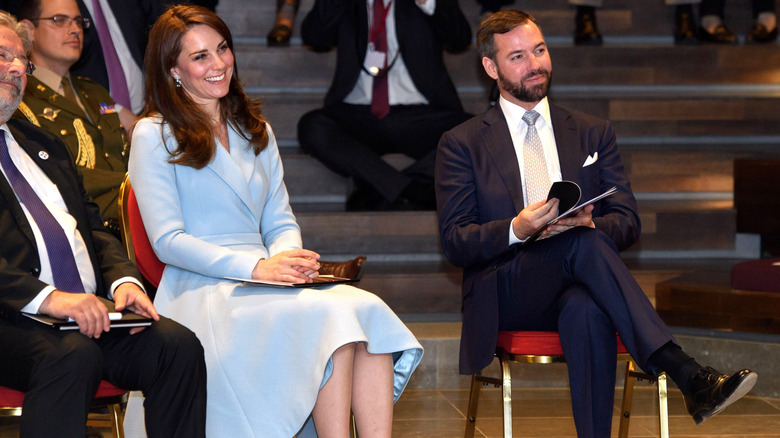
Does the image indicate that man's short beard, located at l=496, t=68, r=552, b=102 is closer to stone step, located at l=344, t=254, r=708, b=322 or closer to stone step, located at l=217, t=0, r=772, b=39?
stone step, located at l=344, t=254, r=708, b=322

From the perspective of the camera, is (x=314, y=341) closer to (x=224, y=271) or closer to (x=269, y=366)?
(x=269, y=366)

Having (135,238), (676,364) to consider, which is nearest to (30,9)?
(135,238)

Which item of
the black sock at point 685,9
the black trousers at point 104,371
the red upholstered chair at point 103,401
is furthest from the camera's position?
the black sock at point 685,9

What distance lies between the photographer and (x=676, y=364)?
2.53 m

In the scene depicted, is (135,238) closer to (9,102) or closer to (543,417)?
(9,102)

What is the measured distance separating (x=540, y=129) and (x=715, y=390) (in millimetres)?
1001

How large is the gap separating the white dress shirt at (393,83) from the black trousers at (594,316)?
2342 millimetres

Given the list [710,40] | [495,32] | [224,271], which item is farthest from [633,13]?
[224,271]

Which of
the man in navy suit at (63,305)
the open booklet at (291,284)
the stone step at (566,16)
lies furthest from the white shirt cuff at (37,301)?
the stone step at (566,16)

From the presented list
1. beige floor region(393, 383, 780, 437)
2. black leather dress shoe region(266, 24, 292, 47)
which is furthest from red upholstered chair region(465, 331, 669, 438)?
black leather dress shoe region(266, 24, 292, 47)

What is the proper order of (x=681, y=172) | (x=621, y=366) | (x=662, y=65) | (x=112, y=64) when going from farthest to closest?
1. (x=662, y=65)
2. (x=681, y=172)
3. (x=112, y=64)
4. (x=621, y=366)

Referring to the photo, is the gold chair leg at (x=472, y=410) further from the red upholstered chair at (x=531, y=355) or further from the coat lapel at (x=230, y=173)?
the coat lapel at (x=230, y=173)

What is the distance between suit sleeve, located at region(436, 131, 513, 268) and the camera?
278 cm

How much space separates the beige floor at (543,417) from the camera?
343cm
